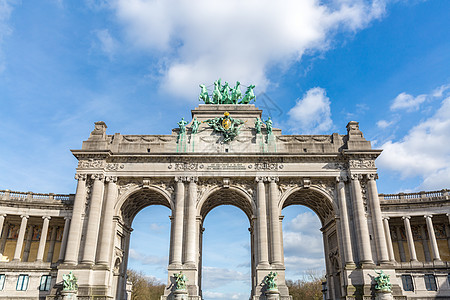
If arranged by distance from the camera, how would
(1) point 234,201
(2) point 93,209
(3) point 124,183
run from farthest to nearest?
(1) point 234,201 < (3) point 124,183 < (2) point 93,209

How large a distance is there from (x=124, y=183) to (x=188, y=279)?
13.6 meters

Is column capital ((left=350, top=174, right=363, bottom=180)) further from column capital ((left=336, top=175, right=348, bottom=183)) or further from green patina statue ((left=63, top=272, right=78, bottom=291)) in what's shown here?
green patina statue ((left=63, top=272, right=78, bottom=291))

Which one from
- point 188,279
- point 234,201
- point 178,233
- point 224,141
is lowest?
point 188,279

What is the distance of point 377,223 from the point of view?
128 ft

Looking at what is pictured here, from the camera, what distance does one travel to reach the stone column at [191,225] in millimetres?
38750

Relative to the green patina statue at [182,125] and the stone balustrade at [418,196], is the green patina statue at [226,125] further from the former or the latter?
the stone balustrade at [418,196]

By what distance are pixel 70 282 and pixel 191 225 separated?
43.8ft

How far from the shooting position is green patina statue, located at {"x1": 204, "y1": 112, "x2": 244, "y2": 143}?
43344 millimetres

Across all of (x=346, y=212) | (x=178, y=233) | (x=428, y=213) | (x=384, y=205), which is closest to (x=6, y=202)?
(x=178, y=233)

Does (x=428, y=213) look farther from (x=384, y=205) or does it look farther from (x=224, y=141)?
(x=224, y=141)

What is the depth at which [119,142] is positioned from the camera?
43656 millimetres

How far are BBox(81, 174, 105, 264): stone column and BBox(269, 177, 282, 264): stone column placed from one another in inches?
762

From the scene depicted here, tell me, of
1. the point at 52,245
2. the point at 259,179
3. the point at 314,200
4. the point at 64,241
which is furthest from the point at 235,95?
the point at 52,245

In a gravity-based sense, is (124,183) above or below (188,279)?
above
